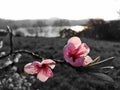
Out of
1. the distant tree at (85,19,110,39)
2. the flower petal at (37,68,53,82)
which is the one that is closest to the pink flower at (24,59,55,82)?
the flower petal at (37,68,53,82)

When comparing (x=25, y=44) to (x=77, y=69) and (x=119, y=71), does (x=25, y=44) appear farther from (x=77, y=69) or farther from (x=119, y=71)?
(x=77, y=69)

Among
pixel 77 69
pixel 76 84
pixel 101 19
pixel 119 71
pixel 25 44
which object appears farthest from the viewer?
pixel 101 19

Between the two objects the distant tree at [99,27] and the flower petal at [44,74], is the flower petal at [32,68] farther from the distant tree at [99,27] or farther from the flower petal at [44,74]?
the distant tree at [99,27]

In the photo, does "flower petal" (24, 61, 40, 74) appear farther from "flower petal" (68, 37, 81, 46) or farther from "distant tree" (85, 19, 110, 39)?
"distant tree" (85, 19, 110, 39)

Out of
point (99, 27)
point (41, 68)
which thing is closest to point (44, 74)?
point (41, 68)

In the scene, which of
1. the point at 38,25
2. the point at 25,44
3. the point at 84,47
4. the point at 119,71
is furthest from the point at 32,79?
the point at 38,25

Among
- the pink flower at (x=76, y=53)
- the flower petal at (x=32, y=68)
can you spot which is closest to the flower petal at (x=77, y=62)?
the pink flower at (x=76, y=53)
